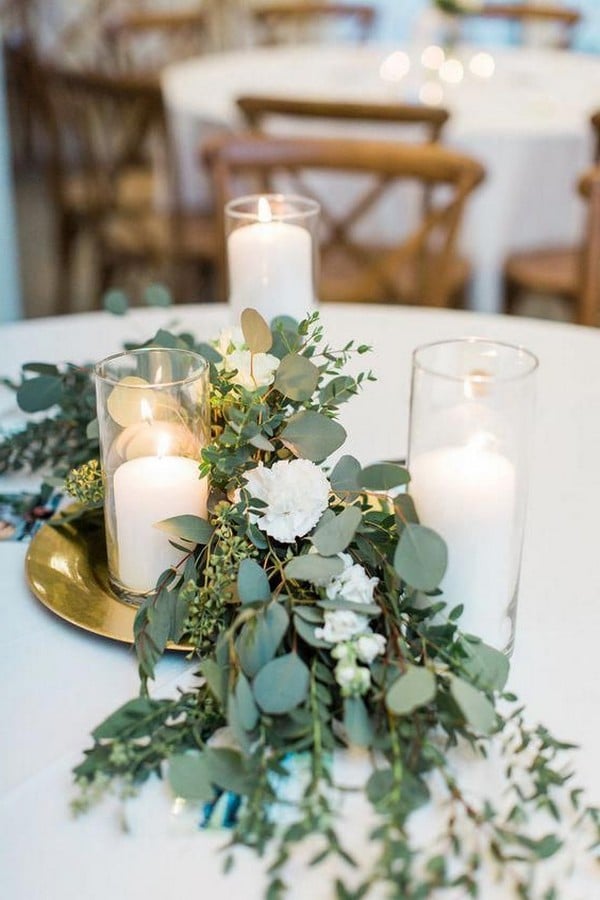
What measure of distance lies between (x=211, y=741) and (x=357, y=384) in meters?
0.24

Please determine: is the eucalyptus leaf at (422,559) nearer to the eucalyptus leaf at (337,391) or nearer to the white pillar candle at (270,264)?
the eucalyptus leaf at (337,391)

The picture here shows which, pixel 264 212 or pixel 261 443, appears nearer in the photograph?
pixel 261 443

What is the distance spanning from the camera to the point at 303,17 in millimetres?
4316

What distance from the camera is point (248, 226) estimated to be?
41.1 inches

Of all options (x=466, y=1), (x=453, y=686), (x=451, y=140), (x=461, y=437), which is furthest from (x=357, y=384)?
(x=466, y=1)

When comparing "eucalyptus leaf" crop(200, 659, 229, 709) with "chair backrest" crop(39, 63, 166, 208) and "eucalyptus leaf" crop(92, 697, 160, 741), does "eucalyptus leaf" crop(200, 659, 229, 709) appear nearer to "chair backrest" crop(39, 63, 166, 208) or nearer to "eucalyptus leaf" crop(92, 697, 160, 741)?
"eucalyptus leaf" crop(92, 697, 160, 741)

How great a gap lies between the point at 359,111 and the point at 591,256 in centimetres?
64

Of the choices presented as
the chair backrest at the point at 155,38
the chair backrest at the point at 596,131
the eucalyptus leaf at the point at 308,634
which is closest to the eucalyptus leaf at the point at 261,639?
the eucalyptus leaf at the point at 308,634

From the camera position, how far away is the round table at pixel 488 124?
236 cm

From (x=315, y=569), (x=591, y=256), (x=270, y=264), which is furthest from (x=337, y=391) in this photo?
(x=591, y=256)

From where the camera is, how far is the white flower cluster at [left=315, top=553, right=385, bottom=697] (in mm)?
569

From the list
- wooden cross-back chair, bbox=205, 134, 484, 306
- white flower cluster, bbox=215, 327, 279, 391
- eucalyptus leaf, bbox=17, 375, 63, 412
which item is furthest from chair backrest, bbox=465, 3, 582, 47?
white flower cluster, bbox=215, 327, 279, 391

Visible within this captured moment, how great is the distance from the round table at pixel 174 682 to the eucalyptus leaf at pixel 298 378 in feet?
0.59

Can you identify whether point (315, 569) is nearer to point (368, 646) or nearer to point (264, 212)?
point (368, 646)
